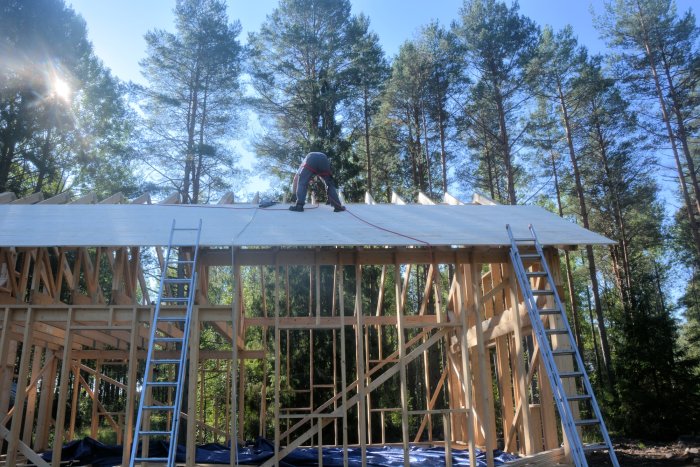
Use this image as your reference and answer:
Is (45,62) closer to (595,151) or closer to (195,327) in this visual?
(195,327)

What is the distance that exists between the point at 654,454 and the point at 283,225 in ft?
31.9

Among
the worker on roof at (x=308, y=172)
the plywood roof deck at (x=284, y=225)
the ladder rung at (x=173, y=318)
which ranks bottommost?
the ladder rung at (x=173, y=318)

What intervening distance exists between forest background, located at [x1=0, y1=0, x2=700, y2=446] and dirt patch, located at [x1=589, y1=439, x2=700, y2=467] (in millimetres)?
2571

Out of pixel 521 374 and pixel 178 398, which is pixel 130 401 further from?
pixel 521 374

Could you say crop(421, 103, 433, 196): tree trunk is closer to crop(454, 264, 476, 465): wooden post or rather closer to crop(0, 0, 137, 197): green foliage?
crop(0, 0, 137, 197): green foliage

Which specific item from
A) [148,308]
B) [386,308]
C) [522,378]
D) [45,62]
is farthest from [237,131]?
[522,378]

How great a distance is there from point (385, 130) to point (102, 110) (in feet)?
33.7

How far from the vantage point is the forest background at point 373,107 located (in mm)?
16672

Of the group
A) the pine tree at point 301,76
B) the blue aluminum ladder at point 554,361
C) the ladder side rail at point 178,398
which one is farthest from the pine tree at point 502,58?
the ladder side rail at point 178,398

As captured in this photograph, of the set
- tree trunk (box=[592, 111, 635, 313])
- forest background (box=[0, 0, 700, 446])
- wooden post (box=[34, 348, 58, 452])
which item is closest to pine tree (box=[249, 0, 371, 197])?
forest background (box=[0, 0, 700, 446])

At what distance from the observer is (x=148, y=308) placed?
6.46 meters

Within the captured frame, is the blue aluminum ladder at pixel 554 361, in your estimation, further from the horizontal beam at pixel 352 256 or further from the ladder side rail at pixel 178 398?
the ladder side rail at pixel 178 398

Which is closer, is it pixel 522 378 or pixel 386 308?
pixel 522 378

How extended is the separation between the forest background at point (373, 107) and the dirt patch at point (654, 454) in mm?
2571
